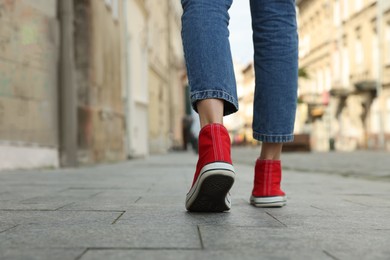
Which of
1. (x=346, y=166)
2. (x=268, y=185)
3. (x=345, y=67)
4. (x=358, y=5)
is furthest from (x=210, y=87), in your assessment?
(x=345, y=67)

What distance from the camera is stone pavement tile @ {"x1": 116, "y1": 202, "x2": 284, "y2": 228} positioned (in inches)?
69.6

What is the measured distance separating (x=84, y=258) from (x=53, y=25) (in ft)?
19.6

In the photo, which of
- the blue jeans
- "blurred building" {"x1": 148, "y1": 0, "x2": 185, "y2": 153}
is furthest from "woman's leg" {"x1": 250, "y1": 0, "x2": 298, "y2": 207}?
"blurred building" {"x1": 148, "y1": 0, "x2": 185, "y2": 153}

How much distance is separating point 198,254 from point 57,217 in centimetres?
79

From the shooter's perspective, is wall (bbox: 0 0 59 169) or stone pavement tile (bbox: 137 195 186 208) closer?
stone pavement tile (bbox: 137 195 186 208)

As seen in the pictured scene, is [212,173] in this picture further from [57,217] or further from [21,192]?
[21,192]

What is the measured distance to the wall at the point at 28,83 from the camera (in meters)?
5.51

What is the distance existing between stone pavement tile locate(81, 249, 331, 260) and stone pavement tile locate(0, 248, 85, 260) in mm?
34

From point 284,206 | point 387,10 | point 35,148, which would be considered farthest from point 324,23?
point 284,206

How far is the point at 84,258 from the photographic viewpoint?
1.21 metres

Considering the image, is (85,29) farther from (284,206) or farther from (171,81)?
(171,81)

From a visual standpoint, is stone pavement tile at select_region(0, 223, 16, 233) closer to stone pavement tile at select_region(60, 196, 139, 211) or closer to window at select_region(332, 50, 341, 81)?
stone pavement tile at select_region(60, 196, 139, 211)

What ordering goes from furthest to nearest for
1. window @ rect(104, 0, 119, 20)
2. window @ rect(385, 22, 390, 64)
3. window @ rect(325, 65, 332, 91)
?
window @ rect(325, 65, 332, 91) < window @ rect(385, 22, 390, 64) < window @ rect(104, 0, 119, 20)

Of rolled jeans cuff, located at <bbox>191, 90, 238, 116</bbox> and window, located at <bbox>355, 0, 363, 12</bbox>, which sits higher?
window, located at <bbox>355, 0, 363, 12</bbox>
